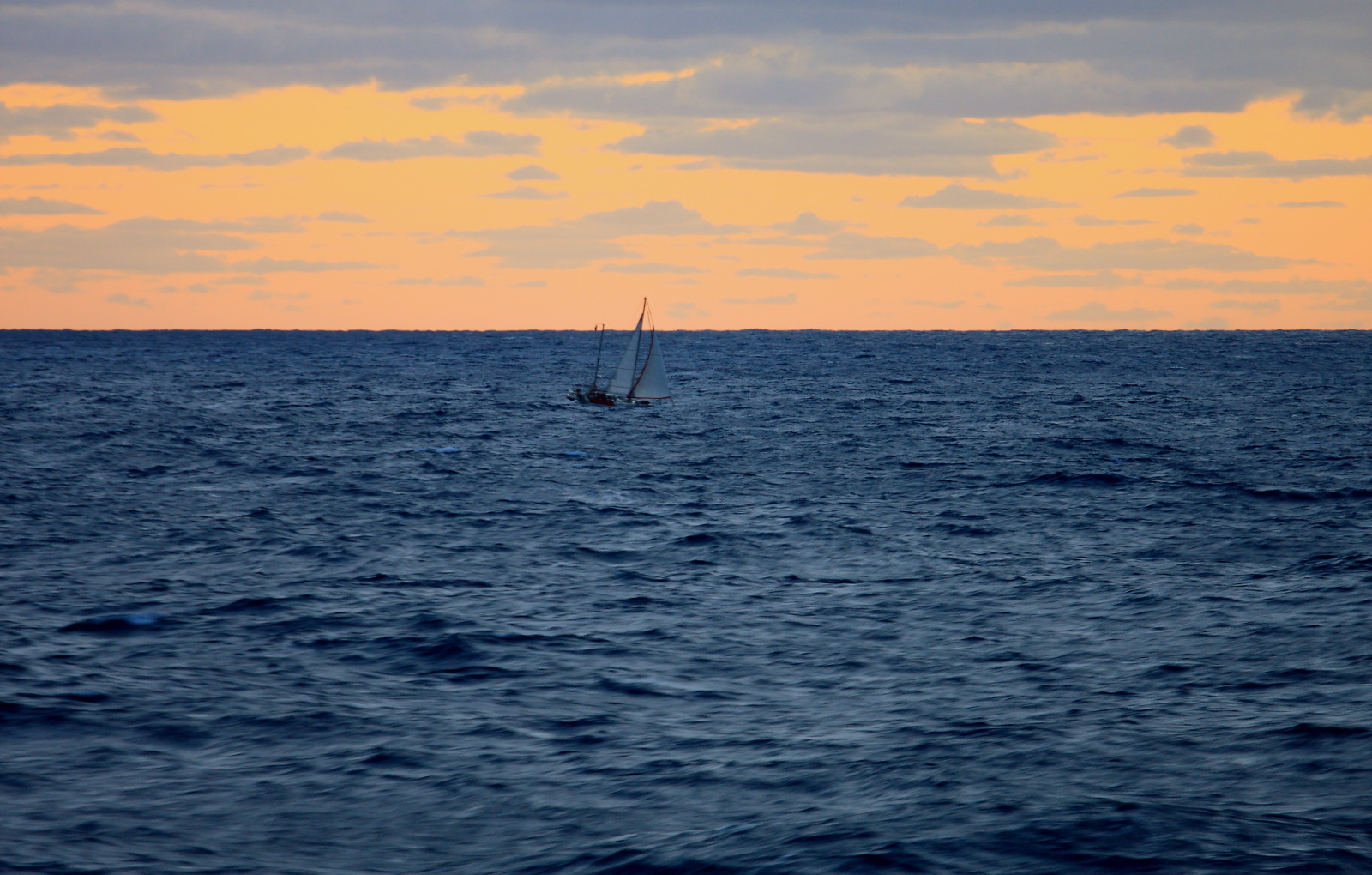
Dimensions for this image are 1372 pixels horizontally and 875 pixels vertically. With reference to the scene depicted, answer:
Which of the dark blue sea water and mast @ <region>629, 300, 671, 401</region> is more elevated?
mast @ <region>629, 300, 671, 401</region>

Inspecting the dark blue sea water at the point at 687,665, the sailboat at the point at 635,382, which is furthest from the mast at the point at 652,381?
the dark blue sea water at the point at 687,665

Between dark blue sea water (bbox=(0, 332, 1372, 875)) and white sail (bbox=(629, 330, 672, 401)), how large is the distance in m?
25.3

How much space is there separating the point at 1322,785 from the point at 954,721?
5083 mm

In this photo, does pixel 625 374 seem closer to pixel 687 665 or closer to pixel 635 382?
pixel 635 382

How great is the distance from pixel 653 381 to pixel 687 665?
56140 millimetres

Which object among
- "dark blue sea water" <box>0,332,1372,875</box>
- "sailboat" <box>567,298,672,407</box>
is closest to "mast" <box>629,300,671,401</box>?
"sailboat" <box>567,298,672,407</box>

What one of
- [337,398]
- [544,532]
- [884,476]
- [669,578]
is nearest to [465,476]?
[544,532]

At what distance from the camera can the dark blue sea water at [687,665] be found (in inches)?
553

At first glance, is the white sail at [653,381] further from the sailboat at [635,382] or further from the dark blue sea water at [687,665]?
the dark blue sea water at [687,665]

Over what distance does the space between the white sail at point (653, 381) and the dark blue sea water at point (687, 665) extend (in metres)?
25.3

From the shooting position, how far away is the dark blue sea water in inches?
553

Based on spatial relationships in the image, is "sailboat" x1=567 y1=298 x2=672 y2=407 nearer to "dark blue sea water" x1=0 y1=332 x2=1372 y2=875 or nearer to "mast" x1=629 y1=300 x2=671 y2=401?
"mast" x1=629 y1=300 x2=671 y2=401

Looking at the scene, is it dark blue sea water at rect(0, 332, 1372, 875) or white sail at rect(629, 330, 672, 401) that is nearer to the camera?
dark blue sea water at rect(0, 332, 1372, 875)

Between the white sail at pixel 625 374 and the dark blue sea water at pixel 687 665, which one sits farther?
the white sail at pixel 625 374
